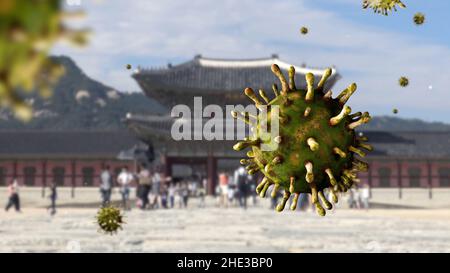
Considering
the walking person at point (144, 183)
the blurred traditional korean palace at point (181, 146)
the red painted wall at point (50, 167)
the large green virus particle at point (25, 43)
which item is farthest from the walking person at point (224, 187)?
the red painted wall at point (50, 167)

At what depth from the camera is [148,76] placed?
37250mm

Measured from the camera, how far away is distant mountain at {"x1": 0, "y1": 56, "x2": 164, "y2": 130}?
425 ft

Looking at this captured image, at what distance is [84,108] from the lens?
470 ft

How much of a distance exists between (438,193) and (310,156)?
148 ft

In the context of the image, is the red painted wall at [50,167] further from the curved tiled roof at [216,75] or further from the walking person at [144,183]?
the walking person at [144,183]

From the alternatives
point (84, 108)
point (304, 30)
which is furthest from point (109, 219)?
point (84, 108)

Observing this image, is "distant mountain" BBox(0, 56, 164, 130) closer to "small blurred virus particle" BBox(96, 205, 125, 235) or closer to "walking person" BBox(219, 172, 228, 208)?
"walking person" BBox(219, 172, 228, 208)

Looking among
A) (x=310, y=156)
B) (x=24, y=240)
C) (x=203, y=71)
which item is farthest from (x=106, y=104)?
(x=310, y=156)

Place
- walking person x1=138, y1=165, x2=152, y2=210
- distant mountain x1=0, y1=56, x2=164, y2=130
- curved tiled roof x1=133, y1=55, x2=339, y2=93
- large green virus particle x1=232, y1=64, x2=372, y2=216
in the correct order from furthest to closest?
distant mountain x1=0, y1=56, x2=164, y2=130, curved tiled roof x1=133, y1=55, x2=339, y2=93, walking person x1=138, y1=165, x2=152, y2=210, large green virus particle x1=232, y1=64, x2=372, y2=216

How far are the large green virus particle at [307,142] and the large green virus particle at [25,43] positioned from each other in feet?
1.51

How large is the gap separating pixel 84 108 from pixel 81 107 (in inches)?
29.8

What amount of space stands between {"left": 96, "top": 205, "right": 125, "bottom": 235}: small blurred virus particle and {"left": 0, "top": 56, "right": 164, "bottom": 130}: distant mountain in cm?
12405

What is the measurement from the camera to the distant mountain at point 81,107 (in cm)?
12962

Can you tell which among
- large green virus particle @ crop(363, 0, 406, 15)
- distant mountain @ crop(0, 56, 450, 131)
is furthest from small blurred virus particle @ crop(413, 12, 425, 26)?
distant mountain @ crop(0, 56, 450, 131)
